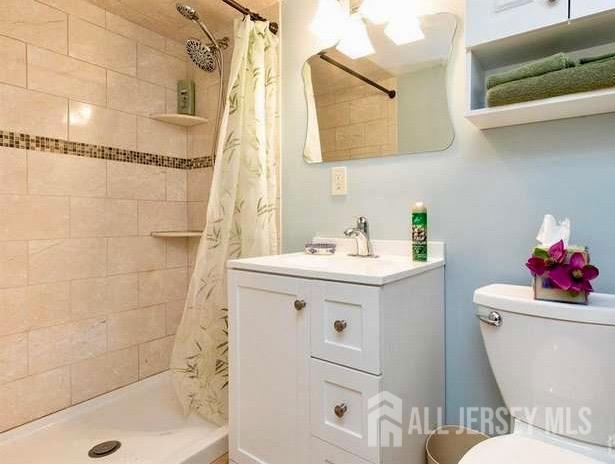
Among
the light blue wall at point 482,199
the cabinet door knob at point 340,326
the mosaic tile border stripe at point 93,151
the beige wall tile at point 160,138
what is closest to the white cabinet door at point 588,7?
the light blue wall at point 482,199

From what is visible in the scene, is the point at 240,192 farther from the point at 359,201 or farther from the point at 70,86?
the point at 70,86

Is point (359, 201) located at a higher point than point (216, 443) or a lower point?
higher

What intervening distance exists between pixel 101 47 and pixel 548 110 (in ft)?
6.54

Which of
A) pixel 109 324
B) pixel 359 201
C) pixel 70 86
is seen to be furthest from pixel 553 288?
pixel 70 86

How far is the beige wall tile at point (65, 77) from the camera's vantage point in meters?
1.65

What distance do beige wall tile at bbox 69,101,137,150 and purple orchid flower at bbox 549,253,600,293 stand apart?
2012 mm

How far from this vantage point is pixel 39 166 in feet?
5.49

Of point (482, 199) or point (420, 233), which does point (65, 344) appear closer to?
point (420, 233)

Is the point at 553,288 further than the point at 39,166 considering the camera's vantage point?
No

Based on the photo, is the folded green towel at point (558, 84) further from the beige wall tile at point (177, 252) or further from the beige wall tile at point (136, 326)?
the beige wall tile at point (136, 326)

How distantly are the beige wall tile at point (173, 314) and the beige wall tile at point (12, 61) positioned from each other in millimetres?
1314

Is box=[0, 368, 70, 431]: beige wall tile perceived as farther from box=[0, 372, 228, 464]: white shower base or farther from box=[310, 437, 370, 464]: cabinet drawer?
box=[310, 437, 370, 464]: cabinet drawer

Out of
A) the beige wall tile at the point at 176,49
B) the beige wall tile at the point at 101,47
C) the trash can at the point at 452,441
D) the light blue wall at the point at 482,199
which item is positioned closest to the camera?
the light blue wall at the point at 482,199

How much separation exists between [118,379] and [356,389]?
1.53 m
